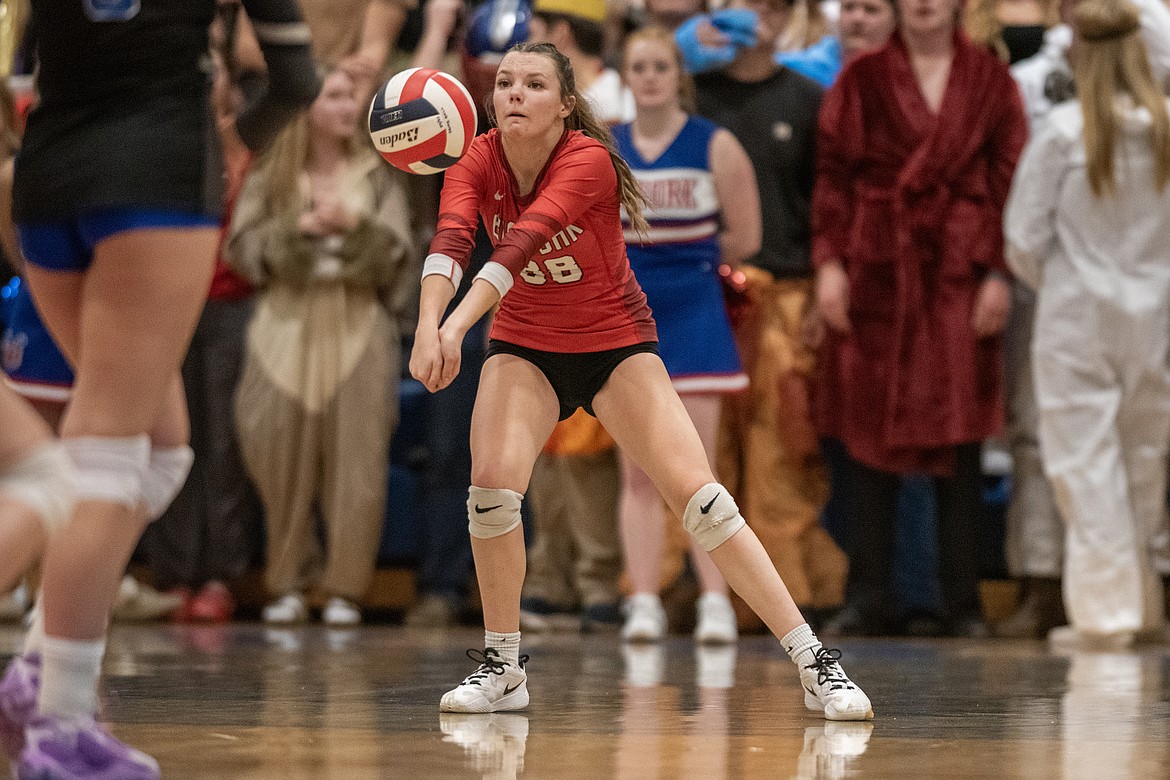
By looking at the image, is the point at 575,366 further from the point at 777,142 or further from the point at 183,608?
the point at 183,608

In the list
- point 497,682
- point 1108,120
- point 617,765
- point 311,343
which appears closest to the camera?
point 617,765

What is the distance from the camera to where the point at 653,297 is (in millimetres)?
6777

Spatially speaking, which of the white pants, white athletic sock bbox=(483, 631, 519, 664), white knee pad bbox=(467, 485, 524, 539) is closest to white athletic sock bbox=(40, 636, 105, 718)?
white knee pad bbox=(467, 485, 524, 539)

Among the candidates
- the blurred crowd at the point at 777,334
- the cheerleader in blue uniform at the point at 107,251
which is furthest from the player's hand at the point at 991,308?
the cheerleader in blue uniform at the point at 107,251

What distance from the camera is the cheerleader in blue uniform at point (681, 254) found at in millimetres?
6742

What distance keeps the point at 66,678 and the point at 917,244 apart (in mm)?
4798

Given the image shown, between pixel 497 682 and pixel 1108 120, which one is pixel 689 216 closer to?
pixel 1108 120

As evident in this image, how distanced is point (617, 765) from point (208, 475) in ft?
16.4

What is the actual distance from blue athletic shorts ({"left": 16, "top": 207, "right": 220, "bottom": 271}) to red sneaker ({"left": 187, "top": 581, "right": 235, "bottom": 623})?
4.87 meters

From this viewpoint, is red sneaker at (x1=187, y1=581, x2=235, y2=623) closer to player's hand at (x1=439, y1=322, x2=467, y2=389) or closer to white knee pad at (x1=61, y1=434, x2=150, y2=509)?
player's hand at (x1=439, y1=322, x2=467, y2=389)

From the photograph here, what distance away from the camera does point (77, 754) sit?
2.97 meters

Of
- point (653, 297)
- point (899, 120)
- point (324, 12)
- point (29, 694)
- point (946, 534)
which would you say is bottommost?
point (946, 534)

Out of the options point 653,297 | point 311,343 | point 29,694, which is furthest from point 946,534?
point 29,694

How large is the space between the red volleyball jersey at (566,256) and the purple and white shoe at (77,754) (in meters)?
1.61
